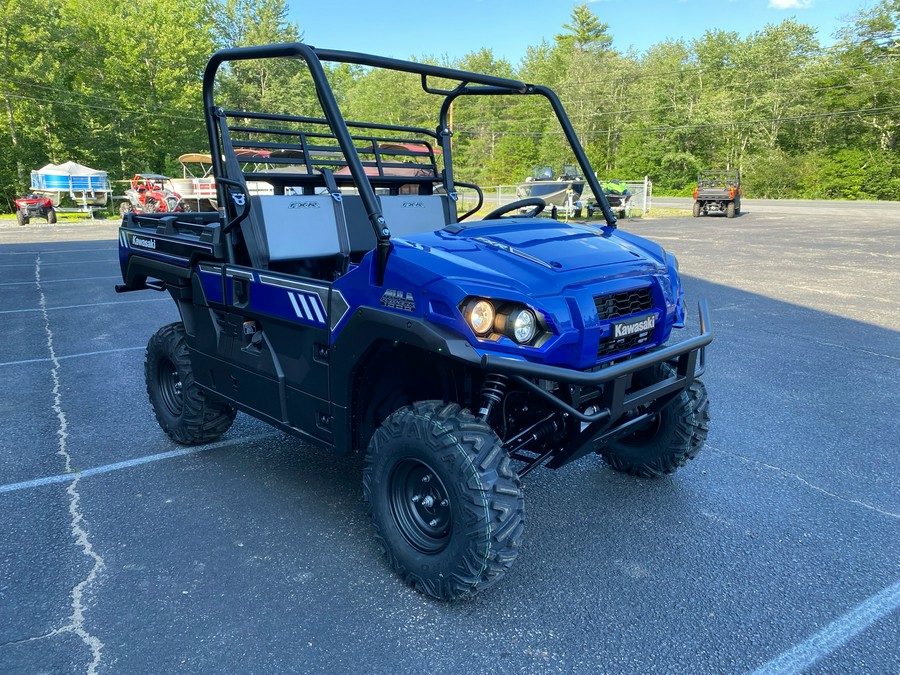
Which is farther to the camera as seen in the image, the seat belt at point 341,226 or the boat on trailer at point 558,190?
the boat on trailer at point 558,190

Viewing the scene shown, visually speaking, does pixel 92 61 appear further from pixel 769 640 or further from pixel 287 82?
pixel 769 640

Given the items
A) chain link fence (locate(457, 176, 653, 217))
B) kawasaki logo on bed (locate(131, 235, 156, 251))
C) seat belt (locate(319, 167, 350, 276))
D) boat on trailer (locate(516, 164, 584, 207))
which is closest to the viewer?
seat belt (locate(319, 167, 350, 276))

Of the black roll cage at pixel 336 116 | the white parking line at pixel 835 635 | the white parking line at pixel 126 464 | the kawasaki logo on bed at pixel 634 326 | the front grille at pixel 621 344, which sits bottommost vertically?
the white parking line at pixel 835 635

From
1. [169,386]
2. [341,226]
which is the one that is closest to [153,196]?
[169,386]

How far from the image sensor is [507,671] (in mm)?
2270

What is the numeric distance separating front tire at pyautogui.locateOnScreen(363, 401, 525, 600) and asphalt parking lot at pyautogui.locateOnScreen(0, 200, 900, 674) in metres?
0.18

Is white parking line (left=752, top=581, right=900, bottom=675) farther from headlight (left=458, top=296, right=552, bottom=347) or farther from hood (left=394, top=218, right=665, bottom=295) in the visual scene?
hood (left=394, top=218, right=665, bottom=295)

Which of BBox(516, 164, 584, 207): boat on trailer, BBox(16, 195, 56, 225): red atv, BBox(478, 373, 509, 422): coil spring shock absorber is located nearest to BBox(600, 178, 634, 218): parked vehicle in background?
BBox(516, 164, 584, 207): boat on trailer

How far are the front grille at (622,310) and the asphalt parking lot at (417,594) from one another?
99 cm

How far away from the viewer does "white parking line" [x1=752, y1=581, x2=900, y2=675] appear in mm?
2301

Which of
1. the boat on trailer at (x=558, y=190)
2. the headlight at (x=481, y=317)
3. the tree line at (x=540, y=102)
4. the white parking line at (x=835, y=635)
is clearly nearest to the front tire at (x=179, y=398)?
the headlight at (x=481, y=317)

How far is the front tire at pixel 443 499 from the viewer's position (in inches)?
94.8

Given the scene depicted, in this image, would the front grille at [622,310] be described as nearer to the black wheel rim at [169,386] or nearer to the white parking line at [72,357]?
the black wheel rim at [169,386]

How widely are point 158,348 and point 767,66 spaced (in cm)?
5868
